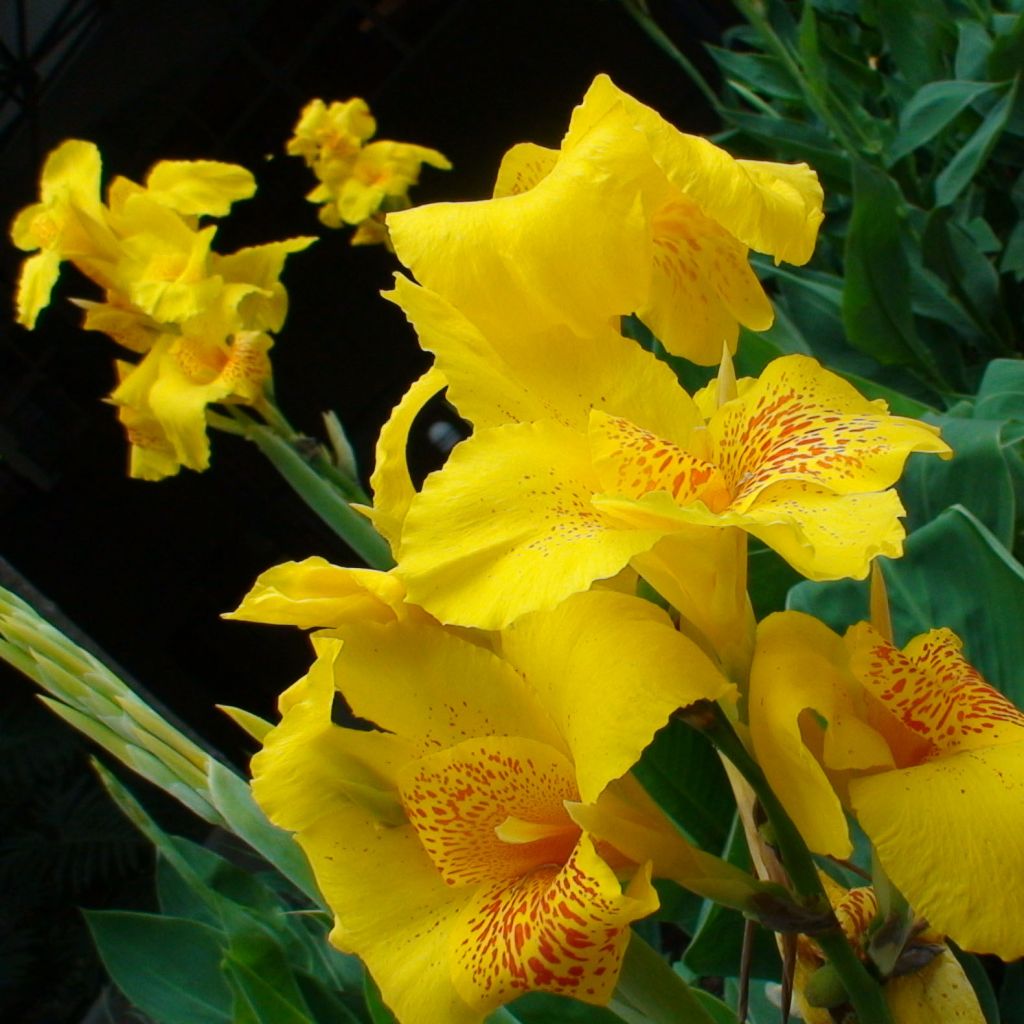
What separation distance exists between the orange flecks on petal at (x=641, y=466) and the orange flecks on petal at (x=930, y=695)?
79 millimetres

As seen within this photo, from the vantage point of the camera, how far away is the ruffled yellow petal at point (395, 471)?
400mm

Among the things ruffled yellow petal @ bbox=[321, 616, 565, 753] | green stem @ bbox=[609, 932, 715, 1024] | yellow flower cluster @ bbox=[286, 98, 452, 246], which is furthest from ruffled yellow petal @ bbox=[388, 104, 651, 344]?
yellow flower cluster @ bbox=[286, 98, 452, 246]

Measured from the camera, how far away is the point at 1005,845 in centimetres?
32

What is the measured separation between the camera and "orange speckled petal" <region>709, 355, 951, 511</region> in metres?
0.33

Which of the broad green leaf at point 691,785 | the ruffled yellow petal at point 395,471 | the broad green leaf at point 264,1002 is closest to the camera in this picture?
the ruffled yellow petal at point 395,471

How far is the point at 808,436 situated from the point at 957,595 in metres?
0.38

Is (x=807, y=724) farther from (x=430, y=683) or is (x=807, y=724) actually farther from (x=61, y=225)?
(x=61, y=225)

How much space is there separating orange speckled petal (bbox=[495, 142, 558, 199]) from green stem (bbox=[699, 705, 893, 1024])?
21 cm

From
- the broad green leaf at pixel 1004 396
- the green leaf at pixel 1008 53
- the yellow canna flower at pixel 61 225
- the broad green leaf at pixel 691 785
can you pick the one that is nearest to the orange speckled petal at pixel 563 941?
the broad green leaf at pixel 691 785

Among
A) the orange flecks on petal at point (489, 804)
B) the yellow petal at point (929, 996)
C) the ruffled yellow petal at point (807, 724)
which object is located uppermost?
the orange flecks on petal at point (489, 804)

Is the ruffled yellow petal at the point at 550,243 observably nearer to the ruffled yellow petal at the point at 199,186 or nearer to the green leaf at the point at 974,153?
the ruffled yellow petal at the point at 199,186

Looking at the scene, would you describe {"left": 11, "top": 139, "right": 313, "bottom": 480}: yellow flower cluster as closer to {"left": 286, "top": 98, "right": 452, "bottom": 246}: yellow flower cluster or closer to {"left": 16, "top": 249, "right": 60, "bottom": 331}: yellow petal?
{"left": 16, "top": 249, "right": 60, "bottom": 331}: yellow petal

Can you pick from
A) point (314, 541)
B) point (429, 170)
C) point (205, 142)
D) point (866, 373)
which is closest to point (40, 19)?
point (205, 142)

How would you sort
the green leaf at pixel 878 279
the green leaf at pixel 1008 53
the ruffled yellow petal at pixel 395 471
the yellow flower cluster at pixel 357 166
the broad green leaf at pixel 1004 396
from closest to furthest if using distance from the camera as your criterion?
the ruffled yellow petal at pixel 395 471 → the broad green leaf at pixel 1004 396 → the green leaf at pixel 878 279 → the green leaf at pixel 1008 53 → the yellow flower cluster at pixel 357 166
